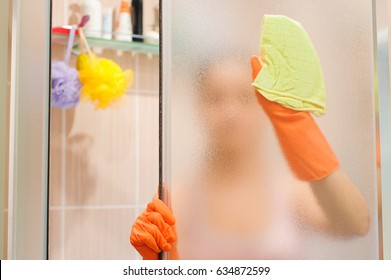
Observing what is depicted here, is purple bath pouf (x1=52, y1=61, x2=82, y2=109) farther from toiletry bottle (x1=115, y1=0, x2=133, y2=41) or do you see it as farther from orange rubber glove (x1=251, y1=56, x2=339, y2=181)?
orange rubber glove (x1=251, y1=56, x2=339, y2=181)

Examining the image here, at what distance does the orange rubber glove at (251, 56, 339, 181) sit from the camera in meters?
0.63

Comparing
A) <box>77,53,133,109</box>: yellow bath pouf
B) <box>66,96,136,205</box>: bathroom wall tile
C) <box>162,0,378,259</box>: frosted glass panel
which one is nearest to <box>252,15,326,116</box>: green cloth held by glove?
<box>162,0,378,259</box>: frosted glass panel

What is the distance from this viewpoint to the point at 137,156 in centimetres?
149

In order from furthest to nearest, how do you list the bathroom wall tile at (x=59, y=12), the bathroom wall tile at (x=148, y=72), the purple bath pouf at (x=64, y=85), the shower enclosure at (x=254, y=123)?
the bathroom wall tile at (x=148, y=72), the bathroom wall tile at (x=59, y=12), the purple bath pouf at (x=64, y=85), the shower enclosure at (x=254, y=123)

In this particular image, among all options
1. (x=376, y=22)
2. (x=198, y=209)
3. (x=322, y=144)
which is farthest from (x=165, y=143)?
(x=376, y=22)

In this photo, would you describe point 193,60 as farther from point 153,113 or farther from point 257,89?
point 153,113

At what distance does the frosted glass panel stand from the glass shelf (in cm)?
77

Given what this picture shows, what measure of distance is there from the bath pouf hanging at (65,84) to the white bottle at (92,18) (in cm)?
6

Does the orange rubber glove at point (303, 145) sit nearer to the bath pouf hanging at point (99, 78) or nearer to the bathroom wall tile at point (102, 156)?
the bath pouf hanging at point (99, 78)

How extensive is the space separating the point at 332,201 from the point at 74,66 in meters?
Result: 0.92

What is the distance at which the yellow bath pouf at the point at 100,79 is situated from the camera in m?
1.31

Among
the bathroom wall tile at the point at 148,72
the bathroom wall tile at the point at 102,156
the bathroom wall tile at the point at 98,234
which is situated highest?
the bathroom wall tile at the point at 148,72

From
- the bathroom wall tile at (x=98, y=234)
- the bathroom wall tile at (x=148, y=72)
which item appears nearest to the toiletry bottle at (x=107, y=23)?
the bathroom wall tile at (x=148, y=72)

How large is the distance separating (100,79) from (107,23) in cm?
18
